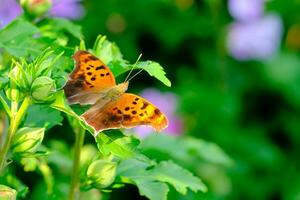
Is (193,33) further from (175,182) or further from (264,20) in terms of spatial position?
(175,182)

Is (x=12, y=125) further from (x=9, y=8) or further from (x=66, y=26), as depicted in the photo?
(x=9, y=8)

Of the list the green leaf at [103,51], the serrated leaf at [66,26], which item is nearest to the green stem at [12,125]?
the green leaf at [103,51]

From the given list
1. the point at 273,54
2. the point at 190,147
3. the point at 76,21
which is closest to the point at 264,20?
the point at 273,54

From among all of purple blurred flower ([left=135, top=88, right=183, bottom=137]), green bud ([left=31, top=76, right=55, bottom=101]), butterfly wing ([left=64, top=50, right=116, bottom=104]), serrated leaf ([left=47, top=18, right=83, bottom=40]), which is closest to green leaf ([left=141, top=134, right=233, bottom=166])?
serrated leaf ([left=47, top=18, right=83, bottom=40])

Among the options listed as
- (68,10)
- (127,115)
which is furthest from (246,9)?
(127,115)

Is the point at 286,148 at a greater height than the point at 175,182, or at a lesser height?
lesser

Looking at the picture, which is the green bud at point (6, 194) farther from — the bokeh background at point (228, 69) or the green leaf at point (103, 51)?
the bokeh background at point (228, 69)
